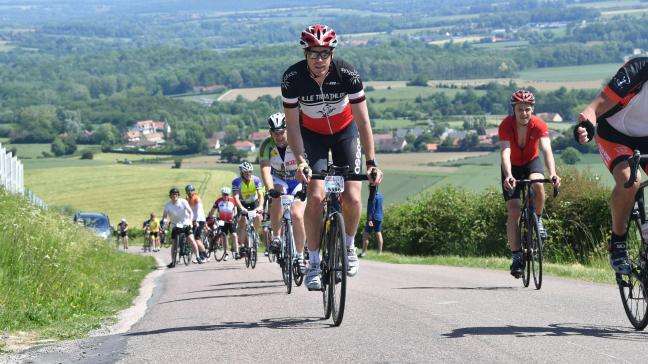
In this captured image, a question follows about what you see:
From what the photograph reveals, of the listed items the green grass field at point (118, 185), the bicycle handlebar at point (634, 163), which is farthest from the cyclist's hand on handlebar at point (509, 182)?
the green grass field at point (118, 185)

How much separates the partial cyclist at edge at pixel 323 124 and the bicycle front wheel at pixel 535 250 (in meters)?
3.37

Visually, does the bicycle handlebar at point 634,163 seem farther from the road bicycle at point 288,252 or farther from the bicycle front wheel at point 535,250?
the road bicycle at point 288,252

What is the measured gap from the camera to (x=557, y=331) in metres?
8.66

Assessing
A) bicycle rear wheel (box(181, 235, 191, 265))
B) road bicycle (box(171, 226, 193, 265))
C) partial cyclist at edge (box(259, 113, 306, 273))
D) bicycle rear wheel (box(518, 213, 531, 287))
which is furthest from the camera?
bicycle rear wheel (box(181, 235, 191, 265))

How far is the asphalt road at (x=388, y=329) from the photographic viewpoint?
7.84m

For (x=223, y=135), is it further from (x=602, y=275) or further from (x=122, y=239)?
(x=602, y=275)

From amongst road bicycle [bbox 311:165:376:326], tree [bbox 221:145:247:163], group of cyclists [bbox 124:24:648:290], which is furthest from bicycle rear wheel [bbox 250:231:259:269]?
tree [bbox 221:145:247:163]

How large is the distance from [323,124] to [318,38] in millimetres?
833

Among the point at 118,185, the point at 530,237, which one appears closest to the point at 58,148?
the point at 118,185

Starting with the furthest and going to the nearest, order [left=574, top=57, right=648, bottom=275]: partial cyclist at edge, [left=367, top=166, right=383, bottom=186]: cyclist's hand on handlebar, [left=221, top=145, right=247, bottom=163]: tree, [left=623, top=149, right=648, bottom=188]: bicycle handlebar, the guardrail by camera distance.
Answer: [left=221, top=145, right=247, bottom=163]: tree
the guardrail
[left=367, top=166, right=383, bottom=186]: cyclist's hand on handlebar
[left=574, top=57, right=648, bottom=275]: partial cyclist at edge
[left=623, top=149, right=648, bottom=188]: bicycle handlebar

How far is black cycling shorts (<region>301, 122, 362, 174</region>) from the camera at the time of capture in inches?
395

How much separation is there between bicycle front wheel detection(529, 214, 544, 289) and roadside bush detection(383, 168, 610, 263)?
751 centimetres

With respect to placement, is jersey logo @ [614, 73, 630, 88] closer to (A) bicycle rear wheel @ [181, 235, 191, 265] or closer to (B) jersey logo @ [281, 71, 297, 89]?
(B) jersey logo @ [281, 71, 297, 89]

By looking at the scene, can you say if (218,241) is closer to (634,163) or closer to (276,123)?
(276,123)
